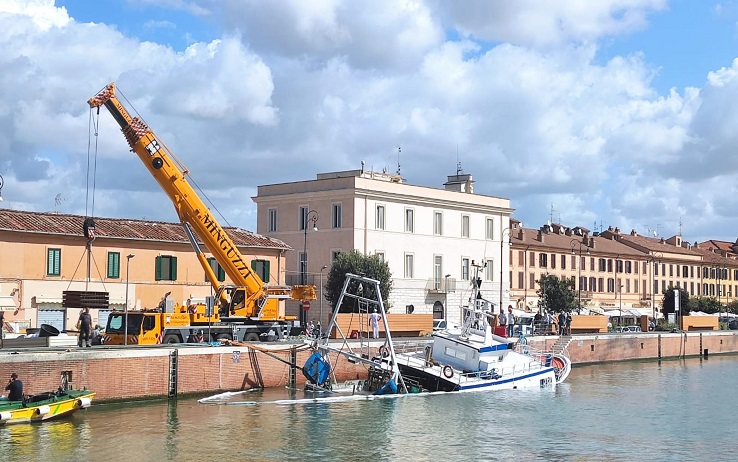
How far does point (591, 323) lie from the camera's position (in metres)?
70.8

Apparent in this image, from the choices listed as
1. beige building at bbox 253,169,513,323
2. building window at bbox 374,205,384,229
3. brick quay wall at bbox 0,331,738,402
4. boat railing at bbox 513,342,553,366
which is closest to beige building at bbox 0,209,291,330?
brick quay wall at bbox 0,331,738,402

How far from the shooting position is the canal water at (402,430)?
2844cm

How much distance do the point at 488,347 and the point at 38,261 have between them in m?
23.9

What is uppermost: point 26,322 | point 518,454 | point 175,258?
point 175,258

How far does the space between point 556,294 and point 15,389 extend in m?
64.0

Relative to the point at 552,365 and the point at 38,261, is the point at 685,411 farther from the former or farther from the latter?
the point at 38,261

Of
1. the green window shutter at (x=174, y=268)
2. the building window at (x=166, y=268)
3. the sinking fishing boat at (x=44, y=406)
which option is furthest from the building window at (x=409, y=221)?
the sinking fishing boat at (x=44, y=406)

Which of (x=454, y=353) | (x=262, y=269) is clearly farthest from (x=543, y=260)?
(x=454, y=353)

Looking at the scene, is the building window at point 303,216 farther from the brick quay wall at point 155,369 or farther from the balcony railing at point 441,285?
the brick quay wall at point 155,369

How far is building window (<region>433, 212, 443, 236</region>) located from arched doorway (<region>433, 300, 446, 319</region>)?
538 cm

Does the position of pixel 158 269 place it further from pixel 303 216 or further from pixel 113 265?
pixel 303 216

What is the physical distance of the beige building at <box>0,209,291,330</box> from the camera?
167ft

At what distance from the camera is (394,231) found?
74125 millimetres

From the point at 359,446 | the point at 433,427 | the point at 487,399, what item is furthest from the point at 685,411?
the point at 359,446
